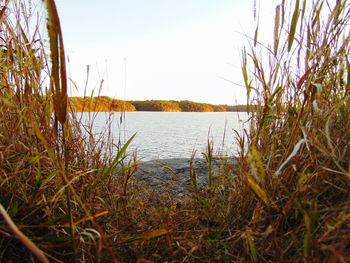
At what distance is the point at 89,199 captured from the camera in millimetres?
972

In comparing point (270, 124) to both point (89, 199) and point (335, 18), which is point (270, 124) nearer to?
point (335, 18)

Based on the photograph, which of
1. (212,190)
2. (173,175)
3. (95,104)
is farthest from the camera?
(173,175)

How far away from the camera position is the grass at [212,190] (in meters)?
0.73

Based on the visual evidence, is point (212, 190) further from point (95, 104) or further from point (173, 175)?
point (173, 175)

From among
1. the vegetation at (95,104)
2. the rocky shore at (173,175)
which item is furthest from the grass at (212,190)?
the rocky shore at (173,175)

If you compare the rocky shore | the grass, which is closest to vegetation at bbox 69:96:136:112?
the grass

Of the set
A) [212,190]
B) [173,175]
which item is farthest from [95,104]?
[173,175]

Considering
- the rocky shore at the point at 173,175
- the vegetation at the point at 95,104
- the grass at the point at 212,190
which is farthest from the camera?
the rocky shore at the point at 173,175

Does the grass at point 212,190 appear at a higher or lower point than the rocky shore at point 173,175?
higher

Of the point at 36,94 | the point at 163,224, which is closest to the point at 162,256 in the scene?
the point at 163,224

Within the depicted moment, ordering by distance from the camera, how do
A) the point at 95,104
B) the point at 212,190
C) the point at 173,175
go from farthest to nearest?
the point at 173,175 → the point at 95,104 → the point at 212,190

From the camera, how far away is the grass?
2.40ft

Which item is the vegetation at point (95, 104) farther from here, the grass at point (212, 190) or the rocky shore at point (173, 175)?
the rocky shore at point (173, 175)

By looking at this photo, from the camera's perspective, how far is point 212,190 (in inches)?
50.9
